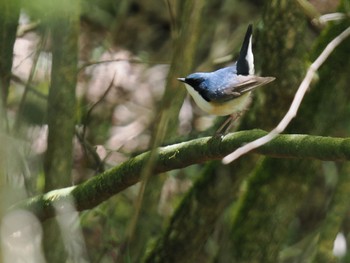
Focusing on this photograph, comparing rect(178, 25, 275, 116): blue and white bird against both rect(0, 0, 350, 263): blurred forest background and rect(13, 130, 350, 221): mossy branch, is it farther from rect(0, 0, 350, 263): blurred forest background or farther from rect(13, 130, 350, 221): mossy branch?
rect(13, 130, 350, 221): mossy branch

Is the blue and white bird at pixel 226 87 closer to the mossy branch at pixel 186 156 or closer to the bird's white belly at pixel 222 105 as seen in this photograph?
the bird's white belly at pixel 222 105

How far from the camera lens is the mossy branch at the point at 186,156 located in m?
3.28

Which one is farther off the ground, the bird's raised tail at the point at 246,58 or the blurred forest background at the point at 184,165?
the bird's raised tail at the point at 246,58

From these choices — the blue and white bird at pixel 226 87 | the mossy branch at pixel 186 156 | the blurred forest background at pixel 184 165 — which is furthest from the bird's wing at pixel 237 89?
the mossy branch at pixel 186 156

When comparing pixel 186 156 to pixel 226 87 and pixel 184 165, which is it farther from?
pixel 226 87

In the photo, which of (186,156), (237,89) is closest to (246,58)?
(237,89)

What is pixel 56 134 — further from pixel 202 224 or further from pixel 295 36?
pixel 295 36

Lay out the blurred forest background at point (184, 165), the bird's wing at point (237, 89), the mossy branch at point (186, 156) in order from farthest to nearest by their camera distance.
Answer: the bird's wing at point (237, 89) < the blurred forest background at point (184, 165) < the mossy branch at point (186, 156)

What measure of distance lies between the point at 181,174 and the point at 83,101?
3.58 ft

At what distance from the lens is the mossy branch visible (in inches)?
129

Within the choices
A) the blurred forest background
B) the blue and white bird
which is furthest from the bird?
the blurred forest background

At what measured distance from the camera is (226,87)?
14.8 ft

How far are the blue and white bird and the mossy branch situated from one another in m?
0.72

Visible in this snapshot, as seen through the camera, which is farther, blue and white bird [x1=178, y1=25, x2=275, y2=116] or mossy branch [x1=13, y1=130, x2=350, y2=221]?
blue and white bird [x1=178, y1=25, x2=275, y2=116]
